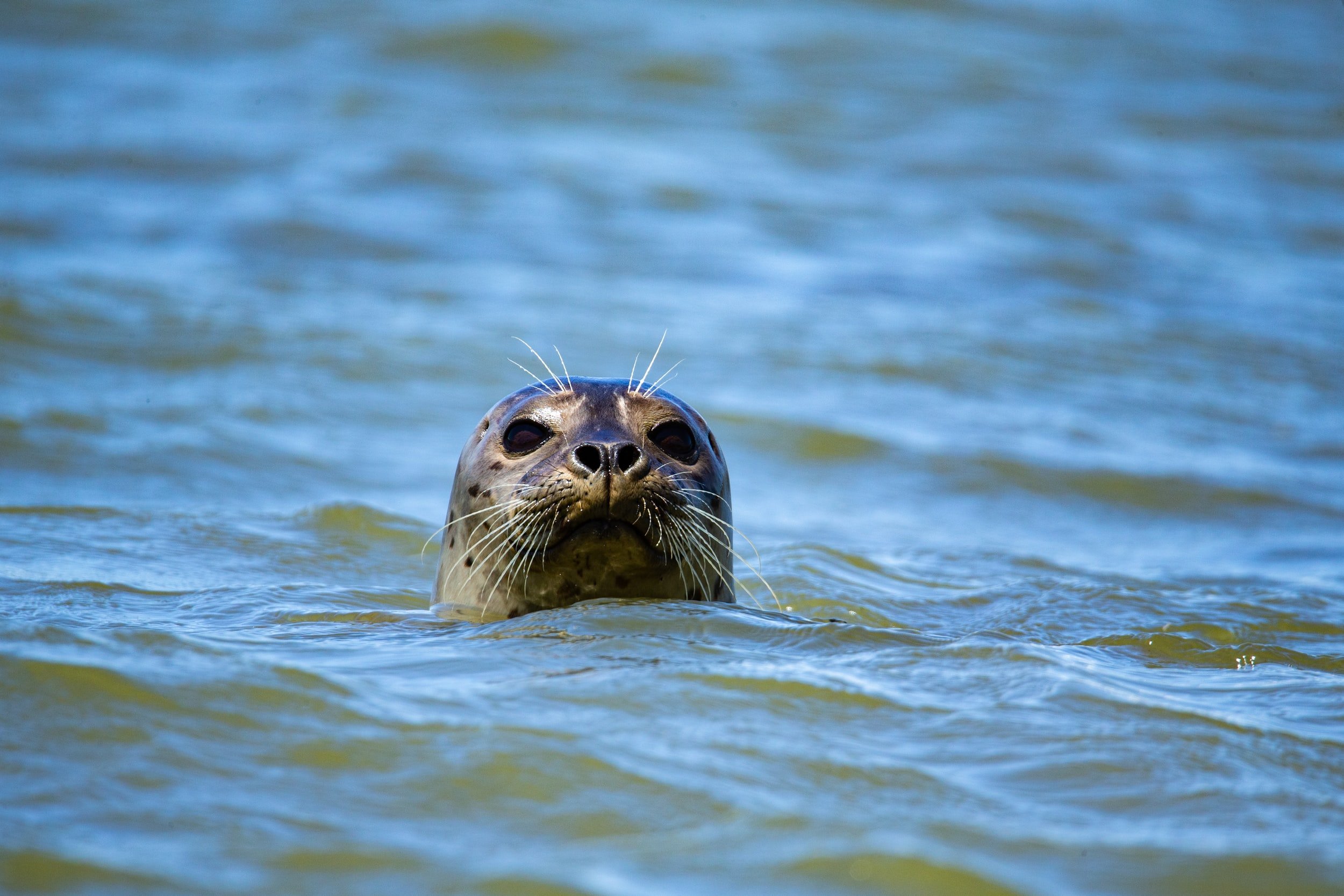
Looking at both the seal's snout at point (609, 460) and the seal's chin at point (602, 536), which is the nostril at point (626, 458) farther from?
the seal's chin at point (602, 536)

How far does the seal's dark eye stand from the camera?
180 inches

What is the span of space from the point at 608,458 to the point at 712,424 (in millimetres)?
4738

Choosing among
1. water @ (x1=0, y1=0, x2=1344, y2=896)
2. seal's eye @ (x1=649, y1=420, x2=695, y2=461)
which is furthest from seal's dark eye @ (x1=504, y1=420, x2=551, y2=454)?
water @ (x1=0, y1=0, x2=1344, y2=896)

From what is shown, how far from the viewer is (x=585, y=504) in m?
4.16

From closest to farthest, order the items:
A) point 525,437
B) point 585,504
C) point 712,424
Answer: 1. point 585,504
2. point 525,437
3. point 712,424

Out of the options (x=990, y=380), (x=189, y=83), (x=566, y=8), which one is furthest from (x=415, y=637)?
(x=566, y=8)

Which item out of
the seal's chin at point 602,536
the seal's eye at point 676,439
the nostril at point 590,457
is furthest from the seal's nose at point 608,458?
the seal's eye at point 676,439

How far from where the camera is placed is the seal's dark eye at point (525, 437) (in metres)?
4.56

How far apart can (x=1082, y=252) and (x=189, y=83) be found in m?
9.14

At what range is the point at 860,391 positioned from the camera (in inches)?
377

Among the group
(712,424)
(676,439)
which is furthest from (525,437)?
(712,424)

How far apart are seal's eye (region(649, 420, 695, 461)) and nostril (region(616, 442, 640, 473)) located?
34 cm

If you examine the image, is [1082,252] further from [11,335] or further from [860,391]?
[11,335]

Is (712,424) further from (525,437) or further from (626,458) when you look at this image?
(626,458)
